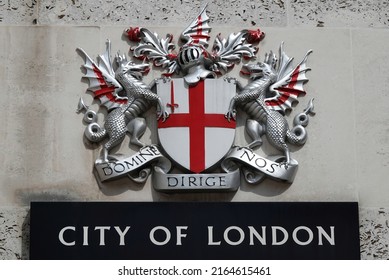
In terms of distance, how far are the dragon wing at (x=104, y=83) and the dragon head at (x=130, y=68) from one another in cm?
8

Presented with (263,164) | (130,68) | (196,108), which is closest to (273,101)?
(263,164)

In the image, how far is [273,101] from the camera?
10109 millimetres

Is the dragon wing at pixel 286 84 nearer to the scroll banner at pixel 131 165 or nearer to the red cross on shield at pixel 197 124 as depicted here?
the red cross on shield at pixel 197 124

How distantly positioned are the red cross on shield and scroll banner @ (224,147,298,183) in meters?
0.09

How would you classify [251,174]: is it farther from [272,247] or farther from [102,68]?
[102,68]

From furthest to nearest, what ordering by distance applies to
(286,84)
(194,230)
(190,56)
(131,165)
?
(286,84)
(190,56)
(131,165)
(194,230)

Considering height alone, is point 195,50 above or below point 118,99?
above

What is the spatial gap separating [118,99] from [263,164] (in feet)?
4.58

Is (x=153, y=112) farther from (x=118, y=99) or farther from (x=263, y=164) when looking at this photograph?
(x=263, y=164)

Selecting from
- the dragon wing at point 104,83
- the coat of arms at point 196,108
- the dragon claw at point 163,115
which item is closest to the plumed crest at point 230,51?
the coat of arms at point 196,108

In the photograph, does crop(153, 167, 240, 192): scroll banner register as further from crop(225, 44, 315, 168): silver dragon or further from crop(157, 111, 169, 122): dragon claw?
Result: crop(157, 111, 169, 122): dragon claw

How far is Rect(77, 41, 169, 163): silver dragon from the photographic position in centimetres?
1001

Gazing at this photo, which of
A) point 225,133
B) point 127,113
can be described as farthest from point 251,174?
point 127,113

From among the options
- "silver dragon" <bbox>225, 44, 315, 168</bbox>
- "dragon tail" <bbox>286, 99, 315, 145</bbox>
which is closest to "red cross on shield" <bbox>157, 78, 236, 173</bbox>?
"silver dragon" <bbox>225, 44, 315, 168</bbox>
